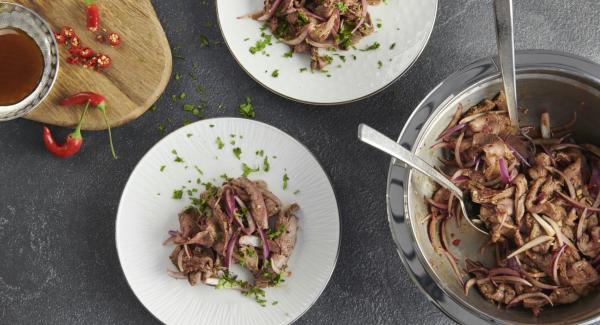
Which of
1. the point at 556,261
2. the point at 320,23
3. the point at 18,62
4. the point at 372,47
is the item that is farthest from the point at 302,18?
the point at 556,261

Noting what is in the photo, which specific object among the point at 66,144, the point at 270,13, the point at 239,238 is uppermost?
the point at 270,13

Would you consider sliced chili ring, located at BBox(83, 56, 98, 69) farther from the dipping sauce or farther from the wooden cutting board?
the dipping sauce

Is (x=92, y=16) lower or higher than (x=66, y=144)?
higher

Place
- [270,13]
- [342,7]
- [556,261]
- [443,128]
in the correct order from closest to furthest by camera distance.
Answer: [556,261], [443,128], [342,7], [270,13]

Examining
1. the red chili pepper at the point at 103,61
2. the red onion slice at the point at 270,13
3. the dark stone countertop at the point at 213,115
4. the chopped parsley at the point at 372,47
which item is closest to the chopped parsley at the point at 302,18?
the red onion slice at the point at 270,13

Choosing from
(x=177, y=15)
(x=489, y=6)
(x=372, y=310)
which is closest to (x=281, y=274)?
(x=372, y=310)

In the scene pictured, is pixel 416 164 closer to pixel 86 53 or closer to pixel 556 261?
pixel 556 261

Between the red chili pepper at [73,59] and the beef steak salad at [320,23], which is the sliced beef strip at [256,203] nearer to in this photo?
the beef steak salad at [320,23]
